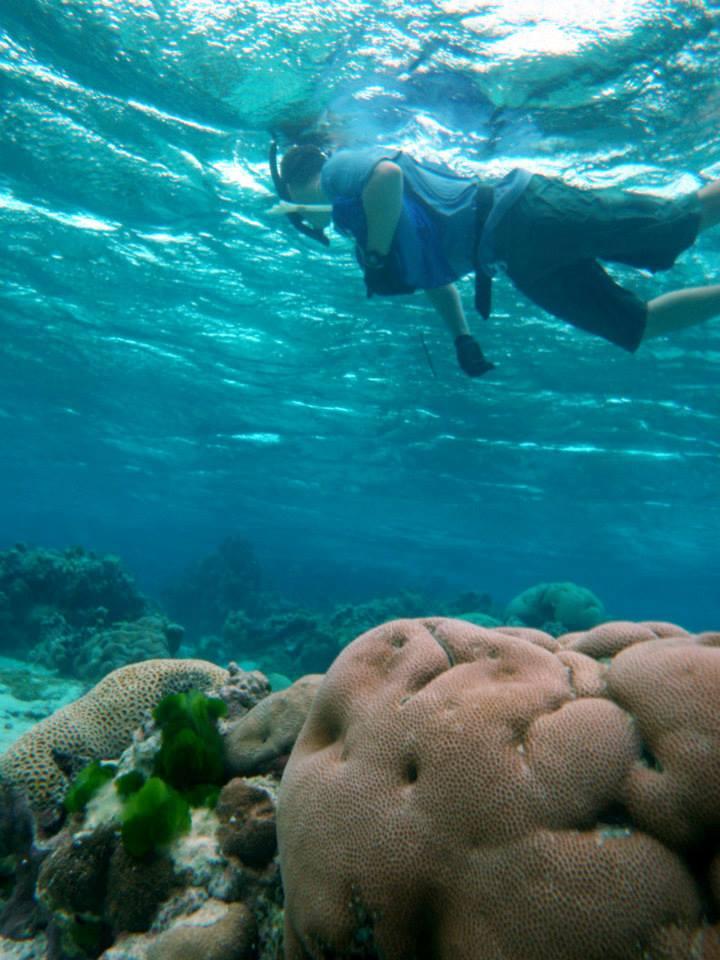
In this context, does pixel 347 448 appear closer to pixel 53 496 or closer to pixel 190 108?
pixel 190 108

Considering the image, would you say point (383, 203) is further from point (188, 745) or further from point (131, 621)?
point (131, 621)

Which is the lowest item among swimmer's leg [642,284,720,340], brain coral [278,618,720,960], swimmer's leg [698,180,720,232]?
brain coral [278,618,720,960]

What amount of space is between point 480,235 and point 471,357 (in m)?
1.25

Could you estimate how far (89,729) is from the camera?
4.49 meters

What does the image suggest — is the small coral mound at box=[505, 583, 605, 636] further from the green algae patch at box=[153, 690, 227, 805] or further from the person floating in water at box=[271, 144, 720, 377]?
the green algae patch at box=[153, 690, 227, 805]

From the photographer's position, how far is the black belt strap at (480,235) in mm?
5934

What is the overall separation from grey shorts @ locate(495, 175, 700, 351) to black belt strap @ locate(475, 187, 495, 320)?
0.22 metres

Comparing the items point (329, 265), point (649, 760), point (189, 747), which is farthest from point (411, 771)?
point (329, 265)

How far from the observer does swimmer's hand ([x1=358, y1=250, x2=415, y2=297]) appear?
18.6ft

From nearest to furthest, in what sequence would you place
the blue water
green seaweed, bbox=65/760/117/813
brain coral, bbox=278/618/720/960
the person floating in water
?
brain coral, bbox=278/618/720/960
green seaweed, bbox=65/760/117/813
the person floating in water
the blue water

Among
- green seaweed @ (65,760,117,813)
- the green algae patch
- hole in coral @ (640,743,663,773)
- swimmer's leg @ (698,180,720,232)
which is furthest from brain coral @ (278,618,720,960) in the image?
swimmer's leg @ (698,180,720,232)

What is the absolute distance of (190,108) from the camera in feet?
32.9

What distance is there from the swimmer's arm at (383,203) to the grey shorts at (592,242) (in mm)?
1214

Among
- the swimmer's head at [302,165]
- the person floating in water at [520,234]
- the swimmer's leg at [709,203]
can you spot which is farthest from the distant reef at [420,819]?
the swimmer's head at [302,165]
